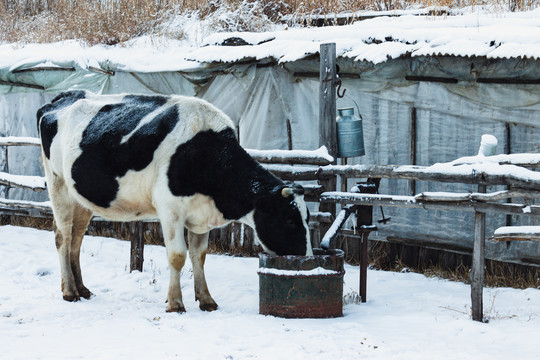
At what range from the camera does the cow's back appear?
6.21m

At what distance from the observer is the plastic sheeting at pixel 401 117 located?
759cm

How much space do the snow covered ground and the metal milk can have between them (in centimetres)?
138

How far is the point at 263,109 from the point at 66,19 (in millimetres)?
7958

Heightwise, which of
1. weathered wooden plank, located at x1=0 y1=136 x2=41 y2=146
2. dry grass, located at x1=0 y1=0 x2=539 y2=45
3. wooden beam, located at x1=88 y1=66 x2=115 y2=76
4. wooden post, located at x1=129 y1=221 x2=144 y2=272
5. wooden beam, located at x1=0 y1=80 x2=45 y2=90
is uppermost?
dry grass, located at x1=0 y1=0 x2=539 y2=45

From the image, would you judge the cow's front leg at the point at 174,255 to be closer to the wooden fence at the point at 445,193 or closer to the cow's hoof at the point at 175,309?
the cow's hoof at the point at 175,309

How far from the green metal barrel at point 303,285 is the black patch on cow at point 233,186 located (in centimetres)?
23

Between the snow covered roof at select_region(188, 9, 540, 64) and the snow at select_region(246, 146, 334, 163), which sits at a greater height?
the snow covered roof at select_region(188, 9, 540, 64)

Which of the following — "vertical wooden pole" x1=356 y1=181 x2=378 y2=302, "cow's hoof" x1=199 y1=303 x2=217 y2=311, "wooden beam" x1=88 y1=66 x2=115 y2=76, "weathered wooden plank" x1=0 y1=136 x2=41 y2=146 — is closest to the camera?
"cow's hoof" x1=199 y1=303 x2=217 y2=311

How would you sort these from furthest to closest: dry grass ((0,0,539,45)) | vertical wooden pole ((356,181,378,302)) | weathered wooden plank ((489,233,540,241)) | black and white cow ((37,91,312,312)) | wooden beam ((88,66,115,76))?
dry grass ((0,0,539,45)) < wooden beam ((88,66,115,76)) < vertical wooden pole ((356,181,378,302)) < black and white cow ((37,91,312,312)) < weathered wooden plank ((489,233,540,241))

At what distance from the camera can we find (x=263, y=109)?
9398 millimetres

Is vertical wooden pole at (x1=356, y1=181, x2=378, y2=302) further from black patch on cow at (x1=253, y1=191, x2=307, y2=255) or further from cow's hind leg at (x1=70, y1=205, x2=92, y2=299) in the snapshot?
cow's hind leg at (x1=70, y1=205, x2=92, y2=299)

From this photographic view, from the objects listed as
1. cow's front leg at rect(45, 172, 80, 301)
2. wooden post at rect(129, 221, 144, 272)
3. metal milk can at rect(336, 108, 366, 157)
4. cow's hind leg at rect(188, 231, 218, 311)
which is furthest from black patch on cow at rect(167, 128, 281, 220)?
wooden post at rect(129, 221, 144, 272)

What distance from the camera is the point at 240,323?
5.57 metres

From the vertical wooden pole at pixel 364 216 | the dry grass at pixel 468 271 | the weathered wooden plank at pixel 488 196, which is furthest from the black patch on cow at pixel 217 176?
Result: the dry grass at pixel 468 271
